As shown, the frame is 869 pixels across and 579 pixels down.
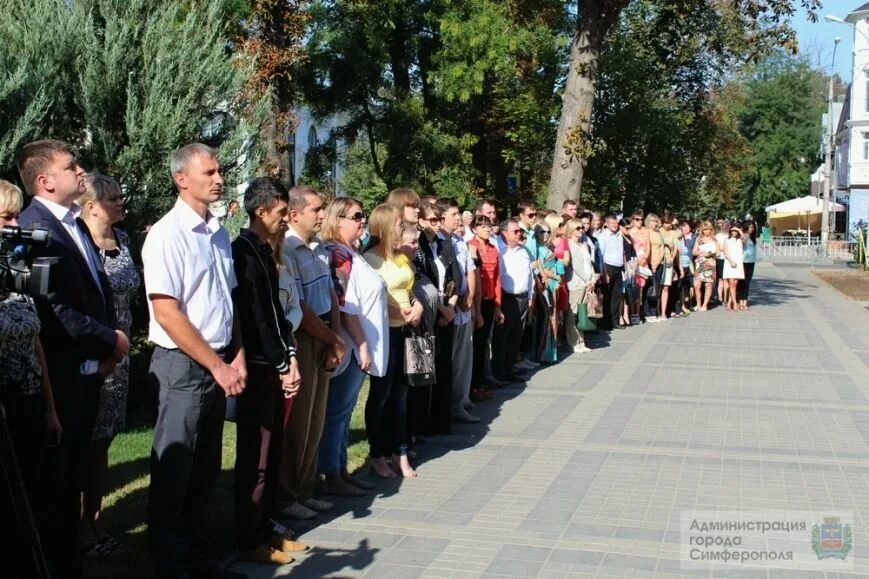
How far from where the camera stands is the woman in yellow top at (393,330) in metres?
7.05

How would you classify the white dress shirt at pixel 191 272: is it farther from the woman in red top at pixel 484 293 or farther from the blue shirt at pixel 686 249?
the blue shirt at pixel 686 249

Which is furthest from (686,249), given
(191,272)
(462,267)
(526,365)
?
(191,272)

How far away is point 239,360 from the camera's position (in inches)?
187

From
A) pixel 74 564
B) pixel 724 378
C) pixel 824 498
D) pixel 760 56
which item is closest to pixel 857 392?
pixel 724 378

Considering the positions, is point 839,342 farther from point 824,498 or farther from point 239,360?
point 239,360

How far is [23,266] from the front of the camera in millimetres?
3482

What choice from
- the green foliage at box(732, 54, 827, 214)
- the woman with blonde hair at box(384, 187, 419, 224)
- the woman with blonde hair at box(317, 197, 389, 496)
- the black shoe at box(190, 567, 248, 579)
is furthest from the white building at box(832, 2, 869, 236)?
the black shoe at box(190, 567, 248, 579)

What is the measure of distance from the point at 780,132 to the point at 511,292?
68.0m

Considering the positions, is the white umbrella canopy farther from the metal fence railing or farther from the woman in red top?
the woman in red top

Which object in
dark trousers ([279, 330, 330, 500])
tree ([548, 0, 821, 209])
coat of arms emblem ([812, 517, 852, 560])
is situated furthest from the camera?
tree ([548, 0, 821, 209])

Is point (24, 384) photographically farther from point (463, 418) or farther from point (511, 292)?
point (511, 292)

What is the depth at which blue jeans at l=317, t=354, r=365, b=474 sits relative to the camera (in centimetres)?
661

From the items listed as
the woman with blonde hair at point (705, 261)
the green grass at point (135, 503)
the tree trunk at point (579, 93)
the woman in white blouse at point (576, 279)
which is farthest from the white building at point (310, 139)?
the green grass at point (135, 503)

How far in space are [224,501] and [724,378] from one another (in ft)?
23.4
